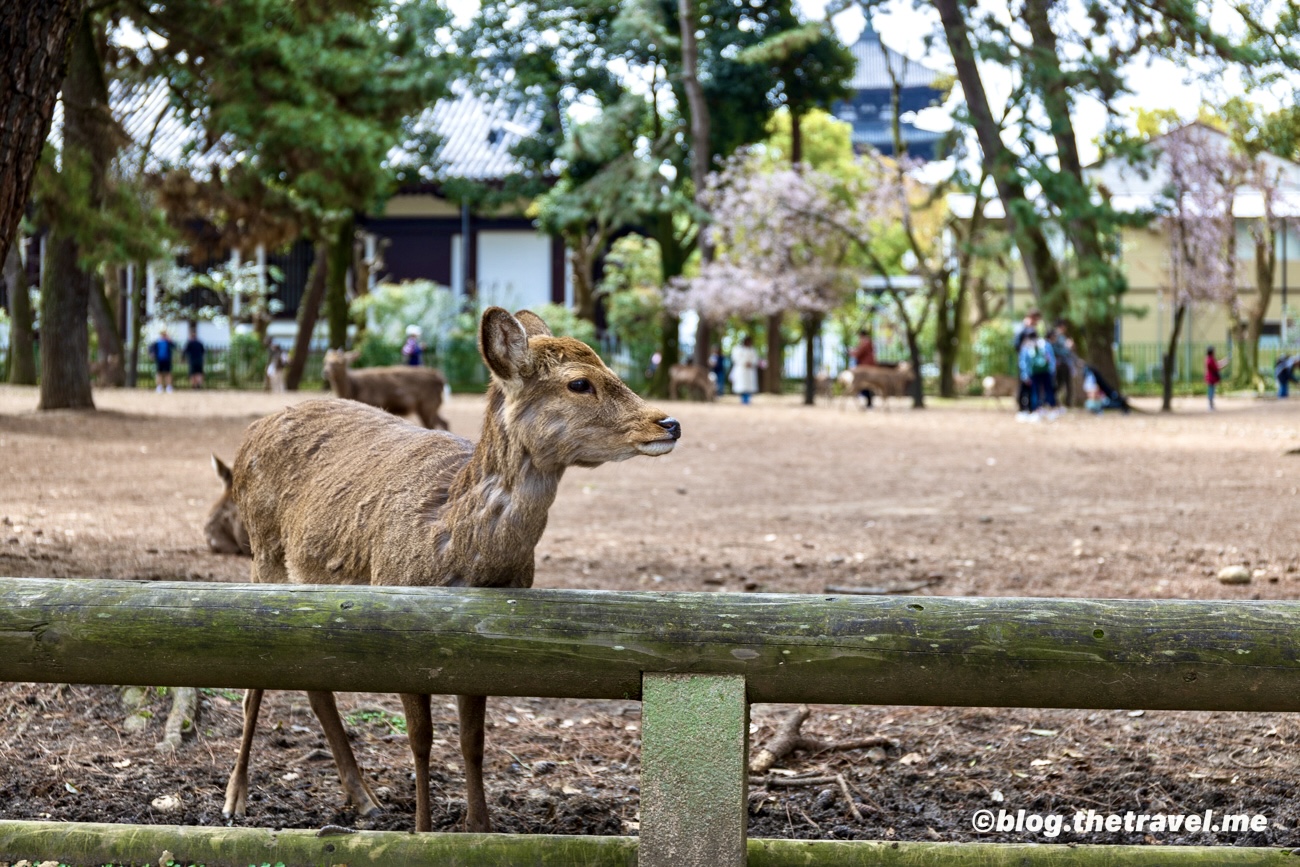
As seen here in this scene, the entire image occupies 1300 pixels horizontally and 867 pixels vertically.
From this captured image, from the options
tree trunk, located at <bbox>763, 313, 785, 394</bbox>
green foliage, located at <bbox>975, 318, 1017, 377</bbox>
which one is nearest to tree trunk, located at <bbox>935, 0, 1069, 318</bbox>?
tree trunk, located at <bbox>763, 313, 785, 394</bbox>

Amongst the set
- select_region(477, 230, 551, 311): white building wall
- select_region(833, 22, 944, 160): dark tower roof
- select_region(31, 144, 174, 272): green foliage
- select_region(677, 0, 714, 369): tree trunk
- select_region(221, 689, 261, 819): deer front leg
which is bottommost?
select_region(221, 689, 261, 819): deer front leg

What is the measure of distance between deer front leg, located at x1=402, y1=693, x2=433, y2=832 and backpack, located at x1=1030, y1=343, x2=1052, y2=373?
70.4ft

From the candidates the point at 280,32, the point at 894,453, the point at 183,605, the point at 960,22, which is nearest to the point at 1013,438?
the point at 894,453

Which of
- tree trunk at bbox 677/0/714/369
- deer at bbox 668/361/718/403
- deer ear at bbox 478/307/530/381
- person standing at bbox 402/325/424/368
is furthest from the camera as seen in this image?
deer at bbox 668/361/718/403

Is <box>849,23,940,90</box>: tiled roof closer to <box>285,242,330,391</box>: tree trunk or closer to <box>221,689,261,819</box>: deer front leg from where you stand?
<box>285,242,330,391</box>: tree trunk

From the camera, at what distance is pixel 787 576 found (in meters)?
8.91

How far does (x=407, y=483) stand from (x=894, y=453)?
47.7 ft

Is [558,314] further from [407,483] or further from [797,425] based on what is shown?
[407,483]

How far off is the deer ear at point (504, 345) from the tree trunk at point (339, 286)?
30357 mm

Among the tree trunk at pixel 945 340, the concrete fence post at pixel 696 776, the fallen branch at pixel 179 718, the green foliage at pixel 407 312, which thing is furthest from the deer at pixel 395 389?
the tree trunk at pixel 945 340

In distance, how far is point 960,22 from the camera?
70.3 feet

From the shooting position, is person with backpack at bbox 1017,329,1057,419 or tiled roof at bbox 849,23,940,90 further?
tiled roof at bbox 849,23,940,90

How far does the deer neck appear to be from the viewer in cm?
383

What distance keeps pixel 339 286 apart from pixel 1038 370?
56.0ft
